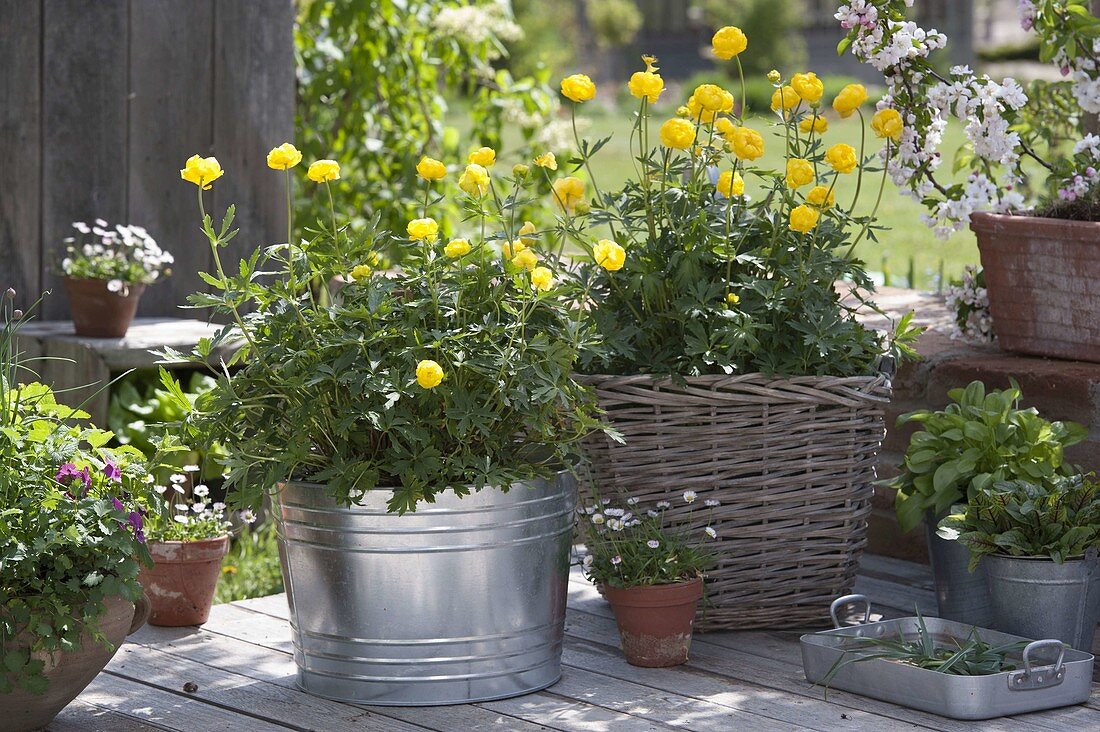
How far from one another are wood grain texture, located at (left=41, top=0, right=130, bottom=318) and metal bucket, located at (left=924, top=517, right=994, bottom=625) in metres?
2.35

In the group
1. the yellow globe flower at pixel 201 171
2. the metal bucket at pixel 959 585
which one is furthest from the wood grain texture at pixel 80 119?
the metal bucket at pixel 959 585

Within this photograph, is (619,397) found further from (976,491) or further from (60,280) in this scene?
(60,280)

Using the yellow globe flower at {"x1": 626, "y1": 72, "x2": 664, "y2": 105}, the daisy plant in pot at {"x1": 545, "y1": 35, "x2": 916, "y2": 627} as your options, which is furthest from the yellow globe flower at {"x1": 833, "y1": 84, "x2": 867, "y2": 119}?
the yellow globe flower at {"x1": 626, "y1": 72, "x2": 664, "y2": 105}

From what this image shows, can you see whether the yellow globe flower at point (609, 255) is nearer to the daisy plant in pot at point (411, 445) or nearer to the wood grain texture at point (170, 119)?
the daisy plant in pot at point (411, 445)

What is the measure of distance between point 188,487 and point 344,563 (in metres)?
1.38

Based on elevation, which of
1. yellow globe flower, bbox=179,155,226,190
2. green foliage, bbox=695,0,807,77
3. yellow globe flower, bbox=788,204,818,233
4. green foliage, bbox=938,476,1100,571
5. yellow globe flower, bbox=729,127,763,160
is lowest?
green foliage, bbox=938,476,1100,571

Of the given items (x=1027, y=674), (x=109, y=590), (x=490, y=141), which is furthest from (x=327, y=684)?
(x=490, y=141)

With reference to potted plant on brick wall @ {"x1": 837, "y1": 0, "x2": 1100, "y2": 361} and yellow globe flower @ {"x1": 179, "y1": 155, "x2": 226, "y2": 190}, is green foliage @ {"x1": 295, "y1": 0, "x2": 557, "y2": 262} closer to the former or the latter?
potted plant on brick wall @ {"x1": 837, "y1": 0, "x2": 1100, "y2": 361}

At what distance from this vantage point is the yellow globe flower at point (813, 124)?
269cm

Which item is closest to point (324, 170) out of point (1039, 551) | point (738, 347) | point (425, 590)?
point (425, 590)

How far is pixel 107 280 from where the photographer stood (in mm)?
3533

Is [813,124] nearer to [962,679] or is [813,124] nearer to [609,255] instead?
[609,255]

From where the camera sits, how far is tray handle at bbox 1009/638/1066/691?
2.34 metres

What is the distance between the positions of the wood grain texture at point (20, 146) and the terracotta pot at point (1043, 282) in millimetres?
2375
